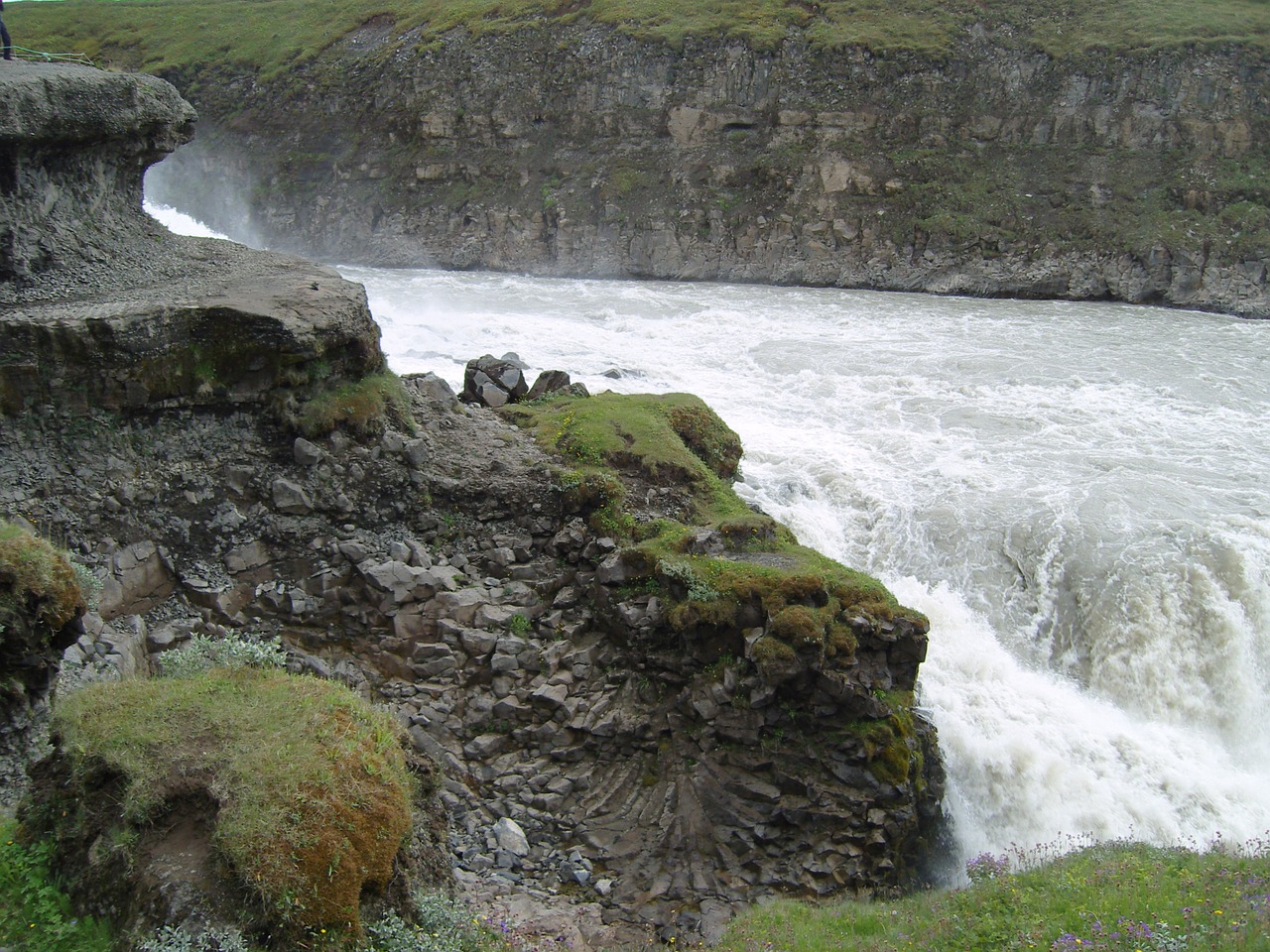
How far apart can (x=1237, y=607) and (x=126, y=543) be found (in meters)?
15.5

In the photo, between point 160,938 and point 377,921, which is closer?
point 160,938

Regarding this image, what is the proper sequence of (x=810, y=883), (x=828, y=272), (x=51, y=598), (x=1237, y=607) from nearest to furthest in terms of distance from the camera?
(x=51, y=598), (x=810, y=883), (x=1237, y=607), (x=828, y=272)

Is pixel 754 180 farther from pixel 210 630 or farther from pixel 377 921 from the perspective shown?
pixel 377 921

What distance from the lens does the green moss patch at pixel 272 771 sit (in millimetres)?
7180

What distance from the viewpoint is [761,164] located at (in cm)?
4416

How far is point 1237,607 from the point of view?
15.8m

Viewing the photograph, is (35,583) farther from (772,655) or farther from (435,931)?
(772,655)

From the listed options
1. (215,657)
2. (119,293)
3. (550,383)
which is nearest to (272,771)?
(215,657)

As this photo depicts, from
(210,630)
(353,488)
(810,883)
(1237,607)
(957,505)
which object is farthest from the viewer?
(957,505)

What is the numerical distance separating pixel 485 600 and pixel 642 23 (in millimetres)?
41344

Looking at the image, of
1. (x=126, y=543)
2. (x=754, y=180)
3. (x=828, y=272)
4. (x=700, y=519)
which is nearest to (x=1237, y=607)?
(x=700, y=519)

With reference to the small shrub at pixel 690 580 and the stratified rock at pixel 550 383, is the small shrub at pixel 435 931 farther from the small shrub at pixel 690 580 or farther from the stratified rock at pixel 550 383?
the stratified rock at pixel 550 383

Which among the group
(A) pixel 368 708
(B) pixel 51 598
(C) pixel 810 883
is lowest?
(C) pixel 810 883

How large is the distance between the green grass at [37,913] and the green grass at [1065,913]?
4.85 meters
